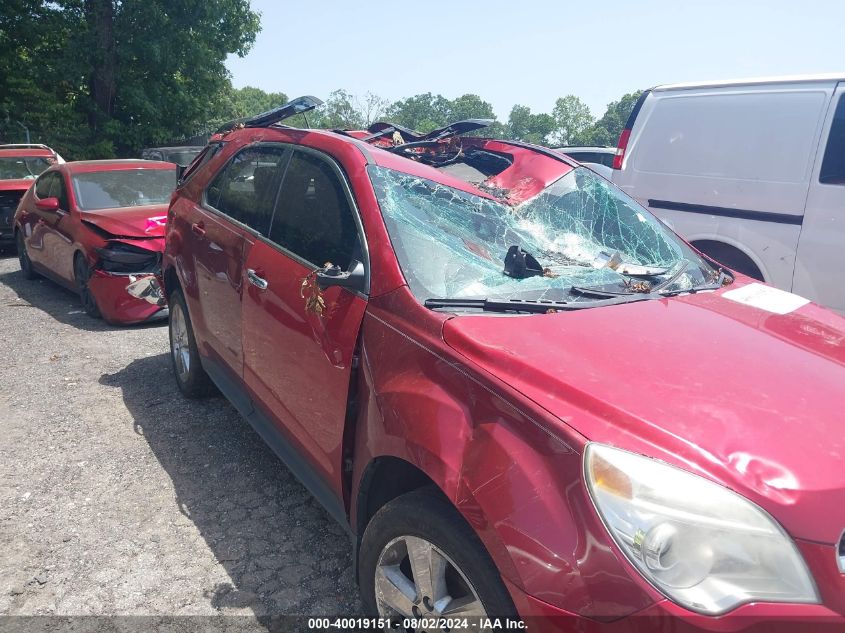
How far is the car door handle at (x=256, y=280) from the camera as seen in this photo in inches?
118

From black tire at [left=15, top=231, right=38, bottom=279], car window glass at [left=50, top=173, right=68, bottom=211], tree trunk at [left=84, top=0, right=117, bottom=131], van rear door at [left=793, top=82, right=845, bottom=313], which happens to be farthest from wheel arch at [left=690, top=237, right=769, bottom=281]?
tree trunk at [left=84, top=0, right=117, bottom=131]

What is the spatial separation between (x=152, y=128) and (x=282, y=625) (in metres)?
23.8

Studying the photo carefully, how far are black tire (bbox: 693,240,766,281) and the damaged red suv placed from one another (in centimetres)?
212

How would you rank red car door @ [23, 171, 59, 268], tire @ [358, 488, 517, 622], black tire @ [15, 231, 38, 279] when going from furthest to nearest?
black tire @ [15, 231, 38, 279] → red car door @ [23, 171, 59, 268] → tire @ [358, 488, 517, 622]

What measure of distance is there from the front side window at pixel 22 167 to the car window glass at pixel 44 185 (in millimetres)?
3852

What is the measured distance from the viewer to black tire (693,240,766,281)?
512 cm

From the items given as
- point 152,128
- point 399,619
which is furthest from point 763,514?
point 152,128

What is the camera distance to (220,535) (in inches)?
120

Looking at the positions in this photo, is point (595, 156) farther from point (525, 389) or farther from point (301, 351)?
point (525, 389)

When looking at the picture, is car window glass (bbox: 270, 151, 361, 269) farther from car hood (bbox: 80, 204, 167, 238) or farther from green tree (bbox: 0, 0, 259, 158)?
green tree (bbox: 0, 0, 259, 158)

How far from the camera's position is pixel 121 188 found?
7.23m

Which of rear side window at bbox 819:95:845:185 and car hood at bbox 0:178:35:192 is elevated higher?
rear side window at bbox 819:95:845:185

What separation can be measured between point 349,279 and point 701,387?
1.20 meters

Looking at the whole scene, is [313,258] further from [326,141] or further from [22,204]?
[22,204]
